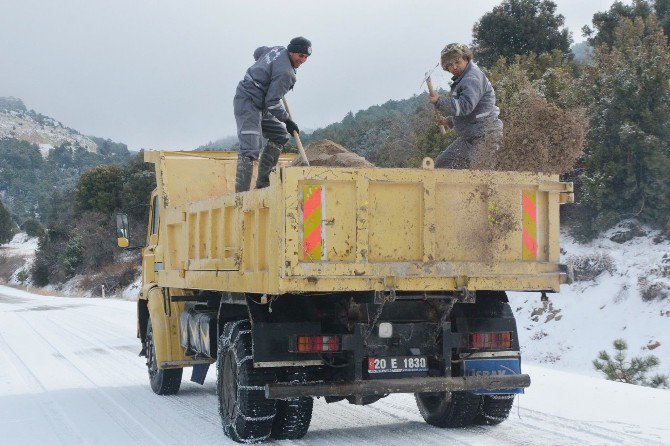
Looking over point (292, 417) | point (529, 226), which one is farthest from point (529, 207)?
point (292, 417)

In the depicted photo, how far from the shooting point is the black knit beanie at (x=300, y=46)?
7.83 meters

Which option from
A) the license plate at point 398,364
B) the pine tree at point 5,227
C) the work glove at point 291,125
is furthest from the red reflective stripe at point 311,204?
the pine tree at point 5,227

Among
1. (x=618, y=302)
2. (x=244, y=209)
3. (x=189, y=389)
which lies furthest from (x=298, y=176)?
(x=618, y=302)

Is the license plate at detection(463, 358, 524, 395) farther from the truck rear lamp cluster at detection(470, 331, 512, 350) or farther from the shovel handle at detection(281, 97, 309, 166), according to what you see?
the shovel handle at detection(281, 97, 309, 166)

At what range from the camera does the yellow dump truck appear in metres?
6.09

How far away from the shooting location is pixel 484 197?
256 inches

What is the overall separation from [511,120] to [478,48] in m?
24.0

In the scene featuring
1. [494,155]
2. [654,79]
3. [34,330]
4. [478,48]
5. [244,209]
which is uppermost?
[478,48]

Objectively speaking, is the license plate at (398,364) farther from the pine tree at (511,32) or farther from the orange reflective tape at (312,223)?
the pine tree at (511,32)

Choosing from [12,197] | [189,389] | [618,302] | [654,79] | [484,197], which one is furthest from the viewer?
[12,197]

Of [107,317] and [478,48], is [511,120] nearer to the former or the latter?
[107,317]

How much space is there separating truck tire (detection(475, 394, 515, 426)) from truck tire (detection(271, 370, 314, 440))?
1645 mm

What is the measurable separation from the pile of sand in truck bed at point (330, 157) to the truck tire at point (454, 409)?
2158 millimetres

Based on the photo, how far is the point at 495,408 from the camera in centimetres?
767
